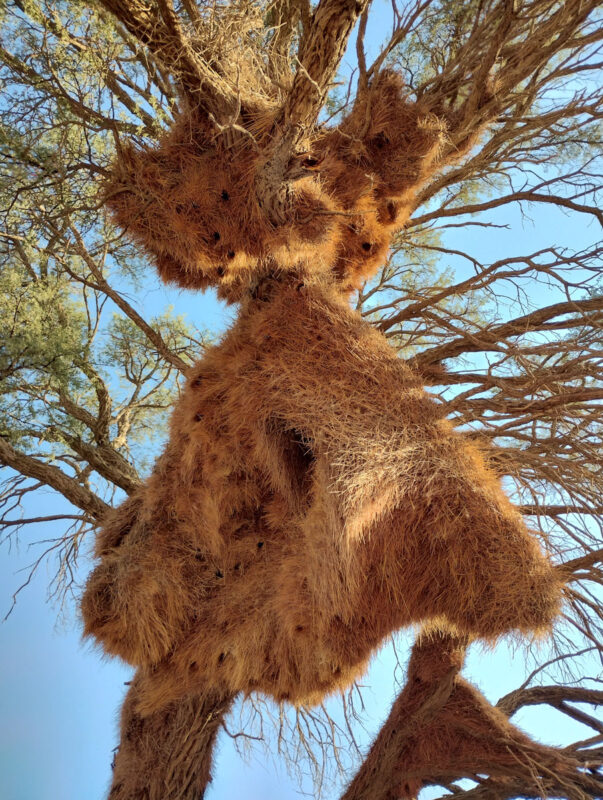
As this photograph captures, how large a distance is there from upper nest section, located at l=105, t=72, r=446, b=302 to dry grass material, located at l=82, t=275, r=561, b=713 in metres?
0.31

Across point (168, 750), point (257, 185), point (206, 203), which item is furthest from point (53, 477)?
point (257, 185)

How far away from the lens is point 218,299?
168 inches

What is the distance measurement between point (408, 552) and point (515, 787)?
1989 millimetres

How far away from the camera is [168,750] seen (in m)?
3.94

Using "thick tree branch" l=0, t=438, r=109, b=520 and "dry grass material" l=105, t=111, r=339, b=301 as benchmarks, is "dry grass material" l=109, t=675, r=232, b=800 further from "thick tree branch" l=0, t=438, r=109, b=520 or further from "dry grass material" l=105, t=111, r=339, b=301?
"dry grass material" l=105, t=111, r=339, b=301

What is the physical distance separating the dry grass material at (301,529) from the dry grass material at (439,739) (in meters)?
1.10

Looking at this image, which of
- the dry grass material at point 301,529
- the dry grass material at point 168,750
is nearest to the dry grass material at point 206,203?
the dry grass material at point 301,529

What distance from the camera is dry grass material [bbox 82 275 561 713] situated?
2746 millimetres

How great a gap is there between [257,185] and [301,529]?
6.49ft

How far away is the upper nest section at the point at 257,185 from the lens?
3312 mm

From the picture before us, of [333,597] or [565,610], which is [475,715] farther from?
[333,597]

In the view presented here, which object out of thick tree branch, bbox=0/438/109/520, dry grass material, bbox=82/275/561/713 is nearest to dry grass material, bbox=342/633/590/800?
dry grass material, bbox=82/275/561/713

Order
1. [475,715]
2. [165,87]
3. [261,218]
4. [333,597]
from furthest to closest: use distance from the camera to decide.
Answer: [165,87] < [475,715] < [261,218] < [333,597]

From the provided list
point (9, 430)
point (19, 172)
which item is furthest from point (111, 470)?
point (19, 172)
